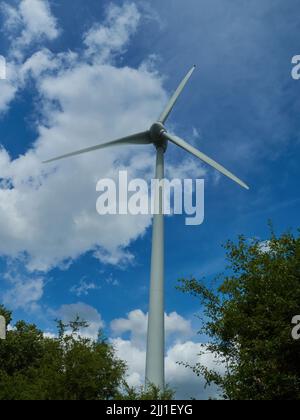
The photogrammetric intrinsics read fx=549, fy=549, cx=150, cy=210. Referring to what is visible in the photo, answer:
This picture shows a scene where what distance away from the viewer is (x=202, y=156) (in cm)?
5519

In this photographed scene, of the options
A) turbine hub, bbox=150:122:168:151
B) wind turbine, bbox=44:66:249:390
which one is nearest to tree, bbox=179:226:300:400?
wind turbine, bbox=44:66:249:390

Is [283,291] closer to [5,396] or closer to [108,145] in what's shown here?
[108,145]

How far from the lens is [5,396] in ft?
180

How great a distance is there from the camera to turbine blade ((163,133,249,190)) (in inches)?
2061

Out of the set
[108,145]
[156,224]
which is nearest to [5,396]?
[156,224]

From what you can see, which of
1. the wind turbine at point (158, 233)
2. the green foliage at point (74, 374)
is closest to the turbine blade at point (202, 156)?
the wind turbine at point (158, 233)

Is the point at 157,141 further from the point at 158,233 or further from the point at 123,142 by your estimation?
the point at 158,233

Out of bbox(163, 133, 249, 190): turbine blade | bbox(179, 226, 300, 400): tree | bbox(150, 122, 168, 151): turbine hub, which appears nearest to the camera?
bbox(179, 226, 300, 400): tree

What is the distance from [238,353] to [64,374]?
15187 mm

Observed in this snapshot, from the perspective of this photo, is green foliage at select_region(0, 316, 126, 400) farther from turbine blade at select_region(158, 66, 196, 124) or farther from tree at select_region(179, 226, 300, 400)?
turbine blade at select_region(158, 66, 196, 124)

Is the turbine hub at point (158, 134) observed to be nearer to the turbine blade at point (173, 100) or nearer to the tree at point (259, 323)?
the turbine blade at point (173, 100)

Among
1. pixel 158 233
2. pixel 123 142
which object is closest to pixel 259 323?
pixel 158 233

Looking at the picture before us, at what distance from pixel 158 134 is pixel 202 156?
18.3 feet
